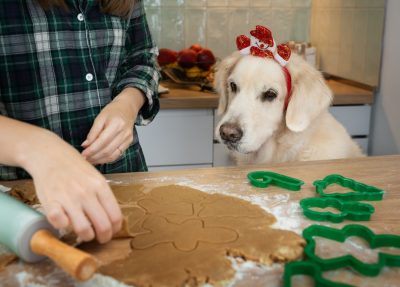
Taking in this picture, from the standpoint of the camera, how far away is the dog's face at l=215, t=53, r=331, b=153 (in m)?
1.25

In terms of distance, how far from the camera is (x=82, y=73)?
0.97 m

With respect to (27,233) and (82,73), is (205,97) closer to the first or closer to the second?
(82,73)

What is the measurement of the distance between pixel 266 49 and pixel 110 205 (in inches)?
34.8

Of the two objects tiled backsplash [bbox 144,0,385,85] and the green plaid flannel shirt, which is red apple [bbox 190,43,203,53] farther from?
the green plaid flannel shirt

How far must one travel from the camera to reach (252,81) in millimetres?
1312

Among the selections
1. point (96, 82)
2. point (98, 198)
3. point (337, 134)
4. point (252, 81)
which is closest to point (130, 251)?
point (98, 198)

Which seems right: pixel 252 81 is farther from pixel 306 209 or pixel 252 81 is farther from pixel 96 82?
pixel 306 209

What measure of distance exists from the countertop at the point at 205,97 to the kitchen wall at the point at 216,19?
40cm

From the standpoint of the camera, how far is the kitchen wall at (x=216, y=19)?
2.36 m

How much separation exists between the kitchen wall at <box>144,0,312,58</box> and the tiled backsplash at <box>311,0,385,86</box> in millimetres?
139

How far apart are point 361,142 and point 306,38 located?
29.0 inches

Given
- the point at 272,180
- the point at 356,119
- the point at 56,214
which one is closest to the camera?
the point at 56,214

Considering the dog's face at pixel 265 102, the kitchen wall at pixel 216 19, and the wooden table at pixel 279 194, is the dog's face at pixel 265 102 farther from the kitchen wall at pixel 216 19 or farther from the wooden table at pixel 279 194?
the kitchen wall at pixel 216 19

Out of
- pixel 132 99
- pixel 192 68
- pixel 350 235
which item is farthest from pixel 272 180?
pixel 192 68
